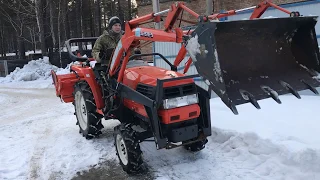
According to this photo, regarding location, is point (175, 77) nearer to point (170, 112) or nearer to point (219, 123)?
point (170, 112)

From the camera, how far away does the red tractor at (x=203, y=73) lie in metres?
3.35

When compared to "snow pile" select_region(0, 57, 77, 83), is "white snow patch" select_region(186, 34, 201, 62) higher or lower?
higher

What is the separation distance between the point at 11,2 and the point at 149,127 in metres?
24.0

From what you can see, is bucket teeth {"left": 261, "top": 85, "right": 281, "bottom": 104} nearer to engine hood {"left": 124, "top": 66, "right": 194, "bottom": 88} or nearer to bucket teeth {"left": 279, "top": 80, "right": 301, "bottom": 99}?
bucket teeth {"left": 279, "top": 80, "right": 301, "bottom": 99}

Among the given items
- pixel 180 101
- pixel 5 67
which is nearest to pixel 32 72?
pixel 5 67

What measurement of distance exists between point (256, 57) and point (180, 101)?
1.07 meters

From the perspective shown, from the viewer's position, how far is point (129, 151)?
3.98 metres

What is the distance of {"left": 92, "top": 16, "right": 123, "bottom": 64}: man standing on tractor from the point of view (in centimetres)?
525

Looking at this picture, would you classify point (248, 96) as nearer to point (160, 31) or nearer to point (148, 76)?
point (160, 31)

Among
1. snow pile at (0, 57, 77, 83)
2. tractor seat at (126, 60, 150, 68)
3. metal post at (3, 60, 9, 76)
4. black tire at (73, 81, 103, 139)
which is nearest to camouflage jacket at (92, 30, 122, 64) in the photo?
tractor seat at (126, 60, 150, 68)

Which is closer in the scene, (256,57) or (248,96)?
(248,96)

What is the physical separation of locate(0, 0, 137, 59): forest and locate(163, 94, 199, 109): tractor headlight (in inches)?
705

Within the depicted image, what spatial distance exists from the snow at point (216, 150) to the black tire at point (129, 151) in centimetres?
30

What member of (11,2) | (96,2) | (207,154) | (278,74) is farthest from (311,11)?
(96,2)
